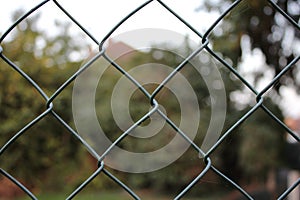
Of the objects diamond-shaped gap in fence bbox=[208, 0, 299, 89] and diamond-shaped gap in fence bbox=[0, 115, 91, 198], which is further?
diamond-shaped gap in fence bbox=[0, 115, 91, 198]

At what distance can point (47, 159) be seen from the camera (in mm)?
4664

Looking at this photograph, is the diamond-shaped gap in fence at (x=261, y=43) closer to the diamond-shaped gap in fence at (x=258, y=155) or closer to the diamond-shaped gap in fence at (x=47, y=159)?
the diamond-shaped gap in fence at (x=258, y=155)

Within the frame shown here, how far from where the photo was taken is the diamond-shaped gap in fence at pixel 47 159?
13.7ft

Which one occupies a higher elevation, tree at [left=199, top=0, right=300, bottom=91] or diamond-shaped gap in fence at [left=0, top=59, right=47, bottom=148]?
diamond-shaped gap in fence at [left=0, top=59, right=47, bottom=148]

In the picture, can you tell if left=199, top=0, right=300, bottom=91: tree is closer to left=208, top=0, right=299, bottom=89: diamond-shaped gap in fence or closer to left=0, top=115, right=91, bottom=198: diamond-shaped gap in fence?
left=208, top=0, right=299, bottom=89: diamond-shaped gap in fence

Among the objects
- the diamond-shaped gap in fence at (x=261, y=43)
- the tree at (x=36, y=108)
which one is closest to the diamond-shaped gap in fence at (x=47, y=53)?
the tree at (x=36, y=108)

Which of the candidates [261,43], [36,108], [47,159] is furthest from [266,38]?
[47,159]

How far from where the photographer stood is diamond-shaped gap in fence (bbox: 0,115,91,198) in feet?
13.7

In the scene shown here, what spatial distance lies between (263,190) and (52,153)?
9.48 feet

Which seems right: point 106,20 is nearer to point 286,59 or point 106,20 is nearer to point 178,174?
point 286,59

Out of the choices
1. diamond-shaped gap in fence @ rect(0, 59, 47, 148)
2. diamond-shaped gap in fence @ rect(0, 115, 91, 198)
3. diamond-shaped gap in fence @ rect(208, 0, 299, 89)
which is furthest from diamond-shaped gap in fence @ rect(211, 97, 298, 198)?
diamond-shaped gap in fence @ rect(0, 59, 47, 148)

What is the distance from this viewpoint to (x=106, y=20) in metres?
0.66

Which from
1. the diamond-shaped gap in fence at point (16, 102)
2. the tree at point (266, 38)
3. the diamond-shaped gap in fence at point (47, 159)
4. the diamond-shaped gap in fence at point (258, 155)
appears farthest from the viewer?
the diamond-shaped gap in fence at point (258, 155)

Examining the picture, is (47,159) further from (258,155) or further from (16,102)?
(258,155)
